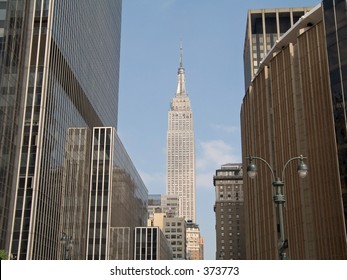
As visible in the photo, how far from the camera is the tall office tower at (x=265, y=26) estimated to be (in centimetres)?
14425

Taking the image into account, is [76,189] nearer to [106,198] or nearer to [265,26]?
[106,198]

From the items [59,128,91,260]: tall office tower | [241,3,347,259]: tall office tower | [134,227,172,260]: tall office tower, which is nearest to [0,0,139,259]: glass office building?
[59,128,91,260]: tall office tower

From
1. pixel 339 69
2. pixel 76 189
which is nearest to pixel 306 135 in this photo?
pixel 339 69

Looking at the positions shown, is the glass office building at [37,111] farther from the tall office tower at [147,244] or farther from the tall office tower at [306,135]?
the tall office tower at [147,244]

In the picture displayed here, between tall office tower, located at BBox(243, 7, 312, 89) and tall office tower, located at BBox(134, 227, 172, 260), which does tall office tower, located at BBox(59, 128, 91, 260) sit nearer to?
tall office tower, located at BBox(134, 227, 172, 260)

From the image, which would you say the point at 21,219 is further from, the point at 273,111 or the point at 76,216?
the point at 273,111

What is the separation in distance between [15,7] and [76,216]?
41.1 m

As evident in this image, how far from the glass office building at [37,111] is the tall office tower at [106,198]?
30.2ft

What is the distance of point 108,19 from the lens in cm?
12700

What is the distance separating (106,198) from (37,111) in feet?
110

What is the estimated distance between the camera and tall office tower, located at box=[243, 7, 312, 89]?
473 ft

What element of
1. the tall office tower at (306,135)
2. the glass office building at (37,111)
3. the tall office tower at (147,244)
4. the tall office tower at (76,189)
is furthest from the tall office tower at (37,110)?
the tall office tower at (147,244)

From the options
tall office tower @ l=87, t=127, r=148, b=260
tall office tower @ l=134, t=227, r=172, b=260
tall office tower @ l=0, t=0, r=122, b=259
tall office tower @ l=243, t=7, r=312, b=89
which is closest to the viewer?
tall office tower @ l=0, t=0, r=122, b=259
